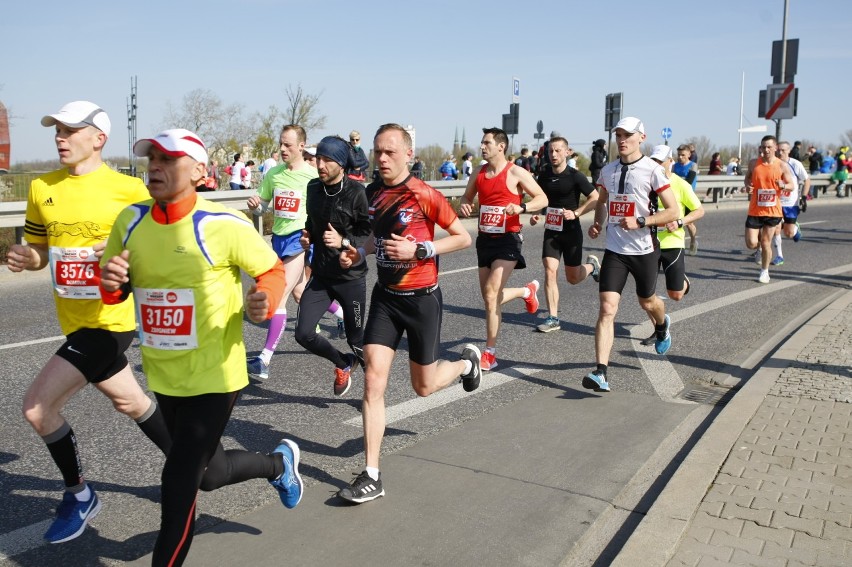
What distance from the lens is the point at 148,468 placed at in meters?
4.91

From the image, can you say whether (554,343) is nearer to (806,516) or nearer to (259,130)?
(806,516)

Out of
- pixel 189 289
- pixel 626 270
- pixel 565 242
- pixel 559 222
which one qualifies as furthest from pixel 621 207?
pixel 189 289

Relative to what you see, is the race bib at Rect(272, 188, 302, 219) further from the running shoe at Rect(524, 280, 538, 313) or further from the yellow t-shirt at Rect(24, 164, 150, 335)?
the yellow t-shirt at Rect(24, 164, 150, 335)

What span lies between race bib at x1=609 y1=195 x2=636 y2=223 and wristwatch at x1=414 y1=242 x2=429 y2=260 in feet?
8.93

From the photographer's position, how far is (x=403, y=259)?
15.4 feet

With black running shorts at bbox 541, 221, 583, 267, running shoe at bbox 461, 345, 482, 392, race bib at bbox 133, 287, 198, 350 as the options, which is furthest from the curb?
black running shorts at bbox 541, 221, 583, 267

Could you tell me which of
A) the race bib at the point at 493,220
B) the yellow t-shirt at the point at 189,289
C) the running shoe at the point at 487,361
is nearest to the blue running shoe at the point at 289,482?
the yellow t-shirt at the point at 189,289

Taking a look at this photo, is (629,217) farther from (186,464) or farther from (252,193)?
(252,193)

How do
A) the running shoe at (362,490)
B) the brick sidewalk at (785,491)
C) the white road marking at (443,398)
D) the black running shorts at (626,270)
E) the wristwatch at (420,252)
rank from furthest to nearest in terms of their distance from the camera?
the black running shorts at (626,270), the white road marking at (443,398), the wristwatch at (420,252), the running shoe at (362,490), the brick sidewalk at (785,491)

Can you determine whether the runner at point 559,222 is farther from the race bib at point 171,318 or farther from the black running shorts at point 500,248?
the race bib at point 171,318

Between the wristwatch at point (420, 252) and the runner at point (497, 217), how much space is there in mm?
2744

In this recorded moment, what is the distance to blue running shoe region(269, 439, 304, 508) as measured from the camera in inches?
156

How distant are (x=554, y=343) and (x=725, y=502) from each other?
430 centimetres

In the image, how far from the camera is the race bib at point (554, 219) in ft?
30.0
